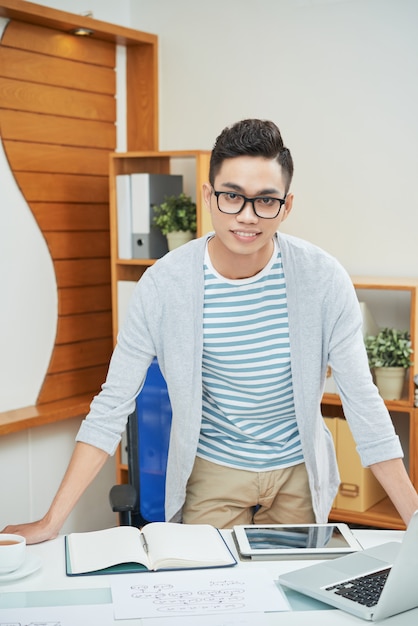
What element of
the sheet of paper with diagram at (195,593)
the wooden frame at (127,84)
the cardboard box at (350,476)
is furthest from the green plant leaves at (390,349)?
the sheet of paper with diagram at (195,593)

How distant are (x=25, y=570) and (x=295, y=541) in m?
0.56

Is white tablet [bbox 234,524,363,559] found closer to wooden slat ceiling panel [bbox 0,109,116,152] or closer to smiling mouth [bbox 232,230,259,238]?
smiling mouth [bbox 232,230,259,238]

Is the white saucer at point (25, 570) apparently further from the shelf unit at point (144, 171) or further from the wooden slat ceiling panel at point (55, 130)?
the wooden slat ceiling panel at point (55, 130)

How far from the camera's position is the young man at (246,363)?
200 centimetres

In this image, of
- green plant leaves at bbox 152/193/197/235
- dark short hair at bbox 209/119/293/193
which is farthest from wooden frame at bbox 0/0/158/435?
dark short hair at bbox 209/119/293/193

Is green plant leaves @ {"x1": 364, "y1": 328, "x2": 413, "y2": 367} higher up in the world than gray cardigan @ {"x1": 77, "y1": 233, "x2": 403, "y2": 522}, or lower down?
lower down

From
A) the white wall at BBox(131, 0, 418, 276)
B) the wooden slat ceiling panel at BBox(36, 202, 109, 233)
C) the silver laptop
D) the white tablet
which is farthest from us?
the wooden slat ceiling panel at BBox(36, 202, 109, 233)

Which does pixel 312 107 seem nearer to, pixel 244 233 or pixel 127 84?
pixel 127 84

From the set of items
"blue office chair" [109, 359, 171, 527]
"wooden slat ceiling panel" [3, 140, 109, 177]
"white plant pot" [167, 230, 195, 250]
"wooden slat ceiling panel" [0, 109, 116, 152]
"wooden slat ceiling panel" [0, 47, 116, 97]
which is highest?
"wooden slat ceiling panel" [0, 47, 116, 97]

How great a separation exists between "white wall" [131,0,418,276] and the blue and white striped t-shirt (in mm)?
1479

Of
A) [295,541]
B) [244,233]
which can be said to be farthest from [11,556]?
[244,233]

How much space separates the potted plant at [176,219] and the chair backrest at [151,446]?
3.28 ft

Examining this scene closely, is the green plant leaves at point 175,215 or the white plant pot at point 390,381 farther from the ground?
the green plant leaves at point 175,215

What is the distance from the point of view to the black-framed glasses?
1.94 m
